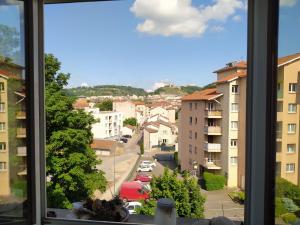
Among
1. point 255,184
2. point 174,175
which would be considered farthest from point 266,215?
point 174,175

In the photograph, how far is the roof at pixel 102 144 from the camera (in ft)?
5.95

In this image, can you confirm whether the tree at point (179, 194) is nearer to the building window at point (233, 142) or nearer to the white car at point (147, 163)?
the white car at point (147, 163)

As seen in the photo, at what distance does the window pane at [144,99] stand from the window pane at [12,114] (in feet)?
0.78

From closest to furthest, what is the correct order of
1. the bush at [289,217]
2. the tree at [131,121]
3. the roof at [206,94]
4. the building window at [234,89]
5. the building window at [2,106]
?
1. the bush at [289,217]
2. the building window at [2,106]
3. the building window at [234,89]
4. the roof at [206,94]
5. the tree at [131,121]

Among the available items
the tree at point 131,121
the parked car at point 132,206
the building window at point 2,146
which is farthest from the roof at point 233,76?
the building window at point 2,146

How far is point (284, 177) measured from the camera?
1.30 meters

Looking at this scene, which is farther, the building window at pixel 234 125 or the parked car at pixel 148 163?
the parked car at pixel 148 163

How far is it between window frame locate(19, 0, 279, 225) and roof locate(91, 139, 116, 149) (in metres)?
0.40

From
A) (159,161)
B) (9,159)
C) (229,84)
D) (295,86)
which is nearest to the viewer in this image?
(295,86)

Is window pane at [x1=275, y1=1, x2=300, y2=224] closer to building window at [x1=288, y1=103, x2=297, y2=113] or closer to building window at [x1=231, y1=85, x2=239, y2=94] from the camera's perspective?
building window at [x1=288, y1=103, x2=297, y2=113]

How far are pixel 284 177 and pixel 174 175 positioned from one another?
689mm

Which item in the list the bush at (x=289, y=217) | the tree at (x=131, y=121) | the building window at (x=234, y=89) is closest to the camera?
the bush at (x=289, y=217)

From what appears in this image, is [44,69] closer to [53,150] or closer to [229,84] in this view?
[53,150]

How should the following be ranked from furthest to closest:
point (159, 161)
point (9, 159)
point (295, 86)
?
point (159, 161) → point (9, 159) → point (295, 86)
